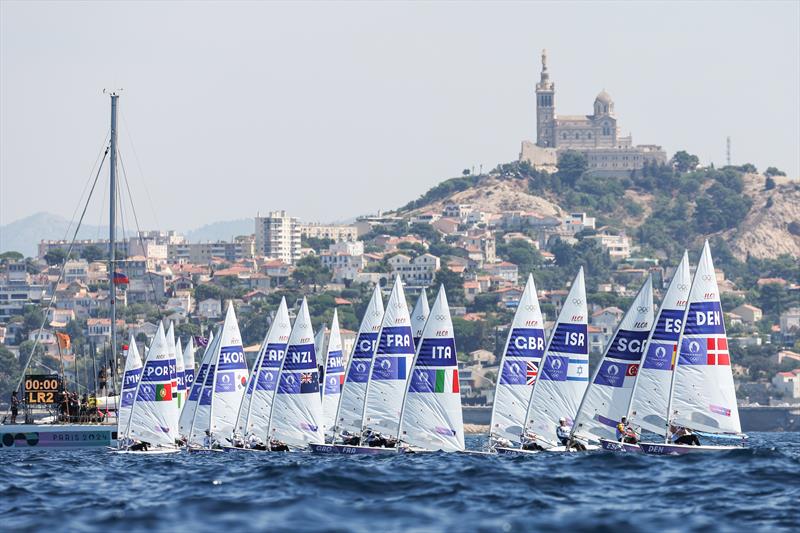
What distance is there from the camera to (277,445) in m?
62.5

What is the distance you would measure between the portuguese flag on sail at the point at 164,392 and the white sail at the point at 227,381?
1720 millimetres

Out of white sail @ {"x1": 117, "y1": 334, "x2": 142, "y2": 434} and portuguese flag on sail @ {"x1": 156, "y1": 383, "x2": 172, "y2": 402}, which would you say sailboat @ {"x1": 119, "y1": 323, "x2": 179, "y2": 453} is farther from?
white sail @ {"x1": 117, "y1": 334, "x2": 142, "y2": 434}

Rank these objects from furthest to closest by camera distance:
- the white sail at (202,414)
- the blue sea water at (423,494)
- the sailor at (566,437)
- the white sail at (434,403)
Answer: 1. the white sail at (202,414)
2. the white sail at (434,403)
3. the sailor at (566,437)
4. the blue sea water at (423,494)

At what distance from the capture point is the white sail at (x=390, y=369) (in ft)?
193

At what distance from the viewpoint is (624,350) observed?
5469cm

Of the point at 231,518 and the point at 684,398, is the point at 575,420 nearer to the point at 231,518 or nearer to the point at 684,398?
the point at 684,398

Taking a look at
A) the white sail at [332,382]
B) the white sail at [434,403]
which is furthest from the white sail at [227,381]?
the white sail at [434,403]

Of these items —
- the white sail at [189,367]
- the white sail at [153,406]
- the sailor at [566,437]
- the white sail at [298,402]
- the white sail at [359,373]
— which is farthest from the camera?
the white sail at [189,367]

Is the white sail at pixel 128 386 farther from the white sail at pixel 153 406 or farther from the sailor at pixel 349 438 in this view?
the sailor at pixel 349 438

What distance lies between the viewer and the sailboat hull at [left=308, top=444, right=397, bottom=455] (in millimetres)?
57781

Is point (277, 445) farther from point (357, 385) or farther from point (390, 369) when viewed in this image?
point (390, 369)

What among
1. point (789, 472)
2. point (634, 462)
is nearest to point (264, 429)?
point (634, 462)

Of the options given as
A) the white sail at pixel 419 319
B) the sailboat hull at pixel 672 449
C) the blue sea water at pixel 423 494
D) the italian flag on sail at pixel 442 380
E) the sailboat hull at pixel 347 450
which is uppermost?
the white sail at pixel 419 319

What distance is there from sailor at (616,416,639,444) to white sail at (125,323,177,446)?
19851 mm
